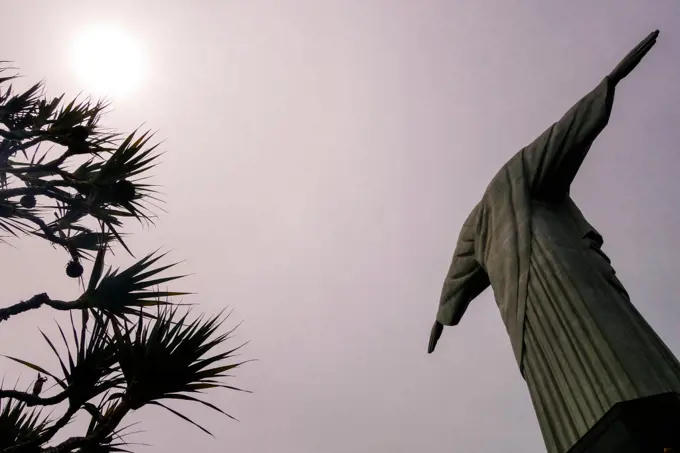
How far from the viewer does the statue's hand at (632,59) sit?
4785mm

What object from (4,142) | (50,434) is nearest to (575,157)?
(50,434)

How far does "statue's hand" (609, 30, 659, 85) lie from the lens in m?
4.79

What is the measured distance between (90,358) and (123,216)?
6.82ft

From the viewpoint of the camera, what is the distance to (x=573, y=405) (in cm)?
379

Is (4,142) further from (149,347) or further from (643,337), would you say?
(643,337)

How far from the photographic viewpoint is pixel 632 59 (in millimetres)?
4805

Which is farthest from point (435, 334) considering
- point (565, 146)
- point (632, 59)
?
point (632, 59)

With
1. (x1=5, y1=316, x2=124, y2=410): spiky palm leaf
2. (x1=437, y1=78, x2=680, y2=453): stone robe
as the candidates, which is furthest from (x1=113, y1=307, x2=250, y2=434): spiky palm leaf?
(x1=437, y1=78, x2=680, y2=453): stone robe

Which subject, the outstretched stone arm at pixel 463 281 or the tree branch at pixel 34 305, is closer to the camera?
the tree branch at pixel 34 305

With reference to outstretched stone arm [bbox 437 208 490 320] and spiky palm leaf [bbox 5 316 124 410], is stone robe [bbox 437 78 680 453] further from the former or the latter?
spiky palm leaf [bbox 5 316 124 410]

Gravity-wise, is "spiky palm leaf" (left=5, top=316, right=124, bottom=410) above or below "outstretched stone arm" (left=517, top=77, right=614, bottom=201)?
below

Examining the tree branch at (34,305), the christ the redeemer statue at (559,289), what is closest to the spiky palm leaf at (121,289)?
the tree branch at (34,305)

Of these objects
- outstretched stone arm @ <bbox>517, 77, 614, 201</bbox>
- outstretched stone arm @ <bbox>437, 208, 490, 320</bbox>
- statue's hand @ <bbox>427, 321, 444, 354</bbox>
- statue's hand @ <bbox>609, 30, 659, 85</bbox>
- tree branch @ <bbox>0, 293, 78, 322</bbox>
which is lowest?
tree branch @ <bbox>0, 293, 78, 322</bbox>

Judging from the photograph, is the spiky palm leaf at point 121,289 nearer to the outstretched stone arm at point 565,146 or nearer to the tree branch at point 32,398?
the tree branch at point 32,398
